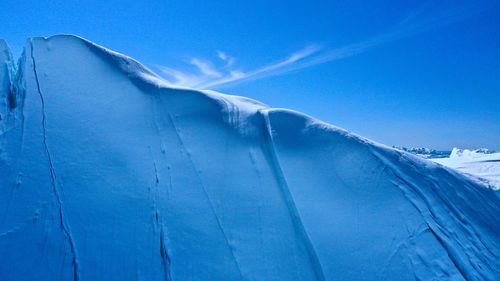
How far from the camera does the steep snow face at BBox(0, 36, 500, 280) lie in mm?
2451

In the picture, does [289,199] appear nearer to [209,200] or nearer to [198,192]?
[209,200]

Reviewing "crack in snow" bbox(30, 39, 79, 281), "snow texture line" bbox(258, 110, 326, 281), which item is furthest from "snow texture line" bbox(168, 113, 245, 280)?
"crack in snow" bbox(30, 39, 79, 281)

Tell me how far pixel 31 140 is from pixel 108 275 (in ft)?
5.59

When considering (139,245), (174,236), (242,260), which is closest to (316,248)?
(242,260)

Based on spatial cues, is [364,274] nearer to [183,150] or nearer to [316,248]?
[316,248]

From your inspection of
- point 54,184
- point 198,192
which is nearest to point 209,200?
point 198,192

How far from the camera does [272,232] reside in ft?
8.65

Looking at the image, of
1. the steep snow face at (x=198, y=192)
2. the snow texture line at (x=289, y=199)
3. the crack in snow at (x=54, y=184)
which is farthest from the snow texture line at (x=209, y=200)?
the crack in snow at (x=54, y=184)

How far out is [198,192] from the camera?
2748 millimetres

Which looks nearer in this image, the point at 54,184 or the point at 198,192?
the point at 54,184

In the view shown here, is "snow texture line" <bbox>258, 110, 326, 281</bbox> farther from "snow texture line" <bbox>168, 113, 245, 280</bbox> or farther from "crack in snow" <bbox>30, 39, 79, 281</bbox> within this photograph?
"crack in snow" <bbox>30, 39, 79, 281</bbox>

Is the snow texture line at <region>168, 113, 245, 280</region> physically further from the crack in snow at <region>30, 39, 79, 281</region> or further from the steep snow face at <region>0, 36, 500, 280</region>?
the crack in snow at <region>30, 39, 79, 281</region>

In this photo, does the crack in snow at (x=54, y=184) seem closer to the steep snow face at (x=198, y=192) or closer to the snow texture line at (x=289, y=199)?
the steep snow face at (x=198, y=192)

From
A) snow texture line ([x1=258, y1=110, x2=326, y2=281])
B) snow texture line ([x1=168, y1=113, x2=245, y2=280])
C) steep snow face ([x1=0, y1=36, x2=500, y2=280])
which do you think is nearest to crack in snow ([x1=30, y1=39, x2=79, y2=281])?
steep snow face ([x1=0, y1=36, x2=500, y2=280])
